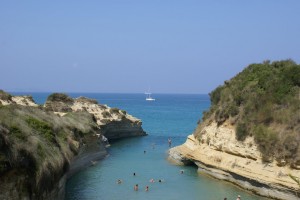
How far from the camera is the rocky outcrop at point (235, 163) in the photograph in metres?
26.5

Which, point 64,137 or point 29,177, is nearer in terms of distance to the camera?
point 29,177

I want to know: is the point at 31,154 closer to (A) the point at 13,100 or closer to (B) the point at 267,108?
(B) the point at 267,108

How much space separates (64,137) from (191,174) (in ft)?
40.5

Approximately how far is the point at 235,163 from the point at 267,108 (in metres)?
4.97

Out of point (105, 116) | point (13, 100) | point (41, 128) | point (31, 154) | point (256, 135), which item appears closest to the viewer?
point (31, 154)

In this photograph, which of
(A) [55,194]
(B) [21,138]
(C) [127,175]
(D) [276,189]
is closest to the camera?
(B) [21,138]

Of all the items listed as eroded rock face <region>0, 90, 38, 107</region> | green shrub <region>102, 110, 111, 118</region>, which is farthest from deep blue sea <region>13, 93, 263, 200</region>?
green shrub <region>102, 110, 111, 118</region>

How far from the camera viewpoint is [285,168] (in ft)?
88.3

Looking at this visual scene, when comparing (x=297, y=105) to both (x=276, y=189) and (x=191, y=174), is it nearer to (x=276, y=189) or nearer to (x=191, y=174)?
(x=276, y=189)

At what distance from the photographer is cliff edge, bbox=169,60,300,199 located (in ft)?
89.5

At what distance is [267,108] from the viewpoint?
1242 inches

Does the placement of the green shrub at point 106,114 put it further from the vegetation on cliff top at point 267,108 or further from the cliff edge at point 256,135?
the vegetation on cliff top at point 267,108

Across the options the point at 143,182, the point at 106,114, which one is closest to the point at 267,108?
the point at 143,182

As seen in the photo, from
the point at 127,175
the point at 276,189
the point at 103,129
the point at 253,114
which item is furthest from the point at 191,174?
the point at 103,129
